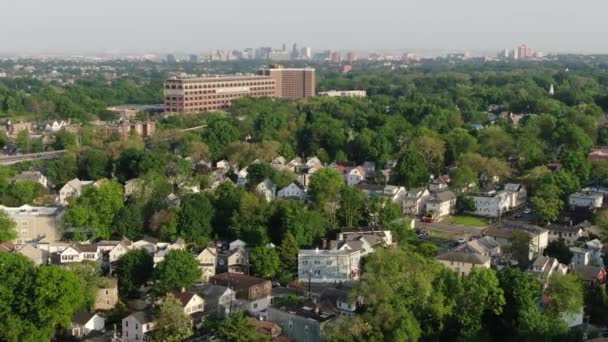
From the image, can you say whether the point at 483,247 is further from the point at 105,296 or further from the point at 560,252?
the point at 105,296


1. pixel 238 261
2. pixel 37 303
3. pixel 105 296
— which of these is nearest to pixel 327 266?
pixel 238 261

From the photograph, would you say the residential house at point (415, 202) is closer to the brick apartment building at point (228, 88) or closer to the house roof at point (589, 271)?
the house roof at point (589, 271)

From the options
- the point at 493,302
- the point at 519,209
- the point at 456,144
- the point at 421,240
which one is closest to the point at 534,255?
the point at 421,240

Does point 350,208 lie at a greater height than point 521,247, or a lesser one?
greater

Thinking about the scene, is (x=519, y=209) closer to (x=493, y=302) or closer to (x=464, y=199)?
(x=464, y=199)

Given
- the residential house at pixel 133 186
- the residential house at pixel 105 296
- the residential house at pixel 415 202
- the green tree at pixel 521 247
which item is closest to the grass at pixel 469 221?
the residential house at pixel 415 202

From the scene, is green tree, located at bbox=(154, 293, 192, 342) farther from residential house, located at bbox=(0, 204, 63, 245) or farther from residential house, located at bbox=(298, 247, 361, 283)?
residential house, located at bbox=(0, 204, 63, 245)
